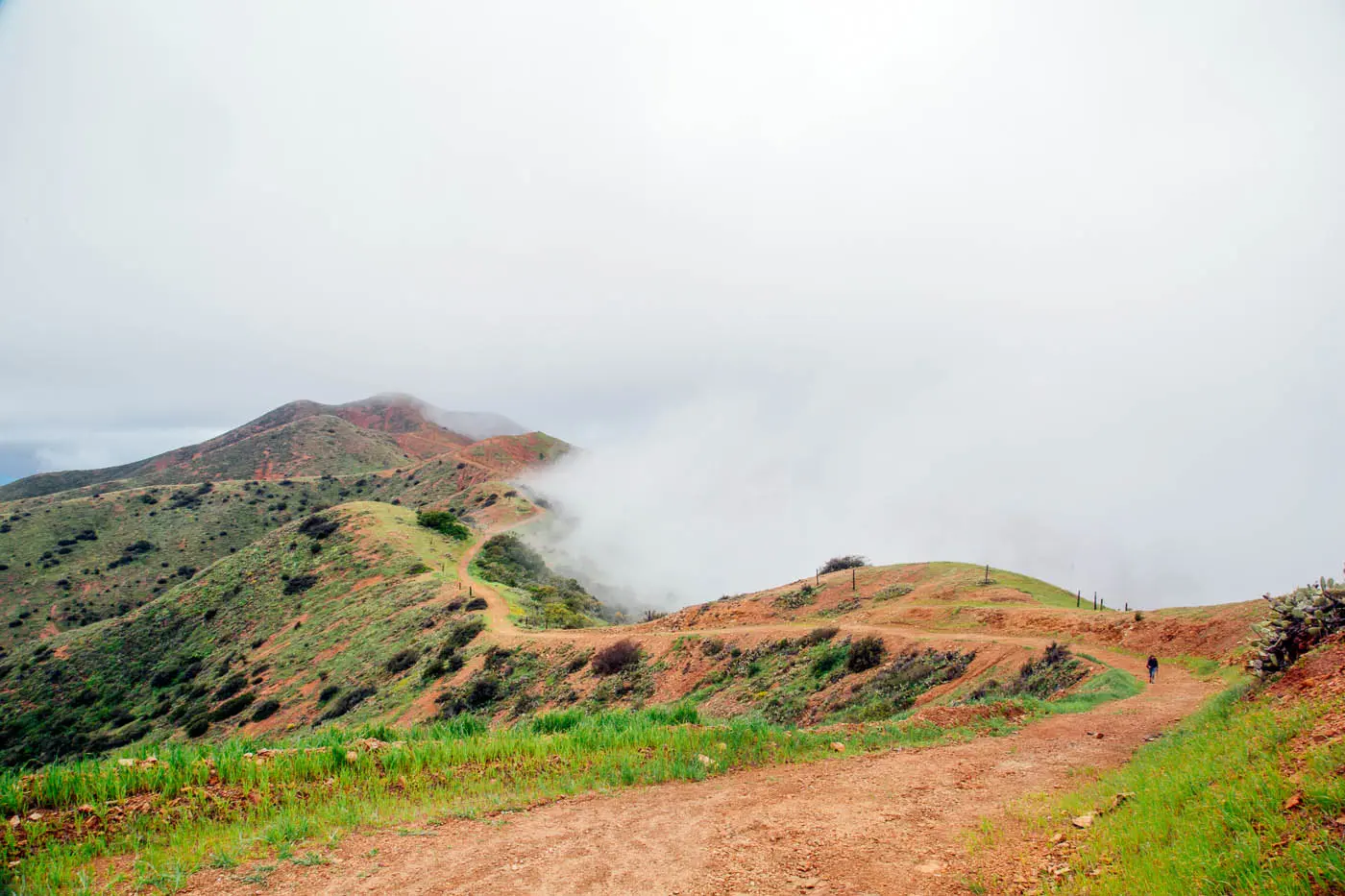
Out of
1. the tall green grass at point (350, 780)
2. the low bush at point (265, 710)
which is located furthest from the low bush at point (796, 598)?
the low bush at point (265, 710)

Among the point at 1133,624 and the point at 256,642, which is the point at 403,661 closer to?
the point at 256,642

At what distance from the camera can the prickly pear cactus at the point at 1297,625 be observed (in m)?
9.21

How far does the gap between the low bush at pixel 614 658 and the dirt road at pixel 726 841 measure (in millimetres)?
22330

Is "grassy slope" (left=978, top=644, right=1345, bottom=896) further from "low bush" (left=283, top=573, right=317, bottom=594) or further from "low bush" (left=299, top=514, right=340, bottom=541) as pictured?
"low bush" (left=299, top=514, right=340, bottom=541)

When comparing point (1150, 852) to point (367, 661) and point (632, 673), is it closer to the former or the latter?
point (632, 673)

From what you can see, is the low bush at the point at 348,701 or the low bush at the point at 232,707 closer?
the low bush at the point at 348,701

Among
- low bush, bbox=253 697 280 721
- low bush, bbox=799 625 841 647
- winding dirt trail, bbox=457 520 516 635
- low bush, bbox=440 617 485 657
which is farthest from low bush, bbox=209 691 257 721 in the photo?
low bush, bbox=799 625 841 647

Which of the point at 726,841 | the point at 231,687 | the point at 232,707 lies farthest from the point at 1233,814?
the point at 231,687

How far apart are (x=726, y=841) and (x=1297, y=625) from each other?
10.0 metres

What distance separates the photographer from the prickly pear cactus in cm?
921

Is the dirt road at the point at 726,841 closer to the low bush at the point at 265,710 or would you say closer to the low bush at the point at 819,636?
the low bush at the point at 819,636

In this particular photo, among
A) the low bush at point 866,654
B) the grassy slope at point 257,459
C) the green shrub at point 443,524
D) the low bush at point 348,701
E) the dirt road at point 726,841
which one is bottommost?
the low bush at point 348,701

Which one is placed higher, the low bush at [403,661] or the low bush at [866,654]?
the low bush at [866,654]

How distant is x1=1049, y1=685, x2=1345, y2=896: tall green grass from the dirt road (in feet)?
4.52
